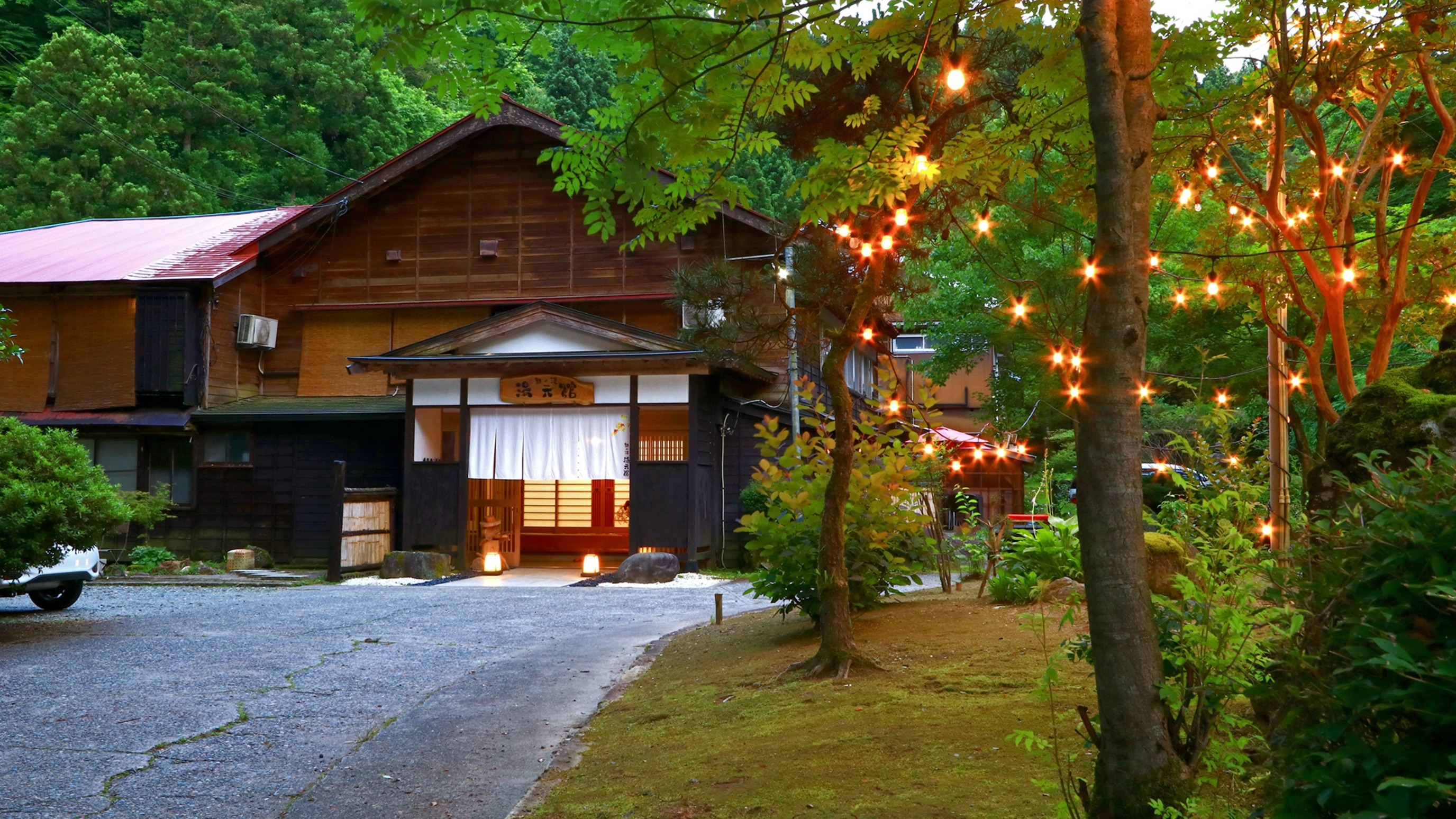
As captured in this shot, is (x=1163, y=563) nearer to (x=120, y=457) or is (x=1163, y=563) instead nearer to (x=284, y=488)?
(x=284, y=488)

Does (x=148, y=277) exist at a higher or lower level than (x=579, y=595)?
higher

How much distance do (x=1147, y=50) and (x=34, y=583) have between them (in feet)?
43.1

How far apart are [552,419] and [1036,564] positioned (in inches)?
445

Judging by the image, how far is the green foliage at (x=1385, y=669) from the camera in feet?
6.26

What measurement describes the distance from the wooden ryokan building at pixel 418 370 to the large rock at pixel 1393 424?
43.2ft

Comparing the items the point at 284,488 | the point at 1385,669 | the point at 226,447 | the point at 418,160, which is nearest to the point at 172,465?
the point at 226,447

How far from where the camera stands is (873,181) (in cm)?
579

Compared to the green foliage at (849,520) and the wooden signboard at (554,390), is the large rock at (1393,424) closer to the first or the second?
the green foliage at (849,520)

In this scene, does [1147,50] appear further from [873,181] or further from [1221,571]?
[873,181]

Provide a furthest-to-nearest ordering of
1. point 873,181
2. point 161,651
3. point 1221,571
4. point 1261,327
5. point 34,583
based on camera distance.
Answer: point 1261,327, point 34,583, point 161,651, point 873,181, point 1221,571

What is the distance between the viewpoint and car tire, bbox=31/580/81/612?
12938mm

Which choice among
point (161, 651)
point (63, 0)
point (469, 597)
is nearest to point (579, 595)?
point (469, 597)

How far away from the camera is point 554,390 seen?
18438 millimetres

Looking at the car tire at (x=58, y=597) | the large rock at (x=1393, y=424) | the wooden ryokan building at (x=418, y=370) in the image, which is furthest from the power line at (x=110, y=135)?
the large rock at (x=1393, y=424)
